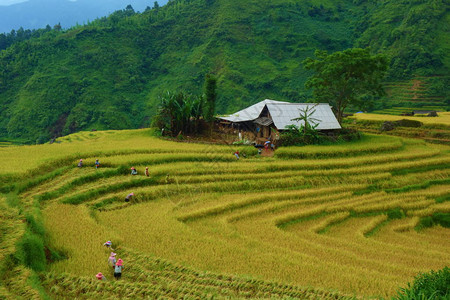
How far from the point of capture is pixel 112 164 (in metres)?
16.7

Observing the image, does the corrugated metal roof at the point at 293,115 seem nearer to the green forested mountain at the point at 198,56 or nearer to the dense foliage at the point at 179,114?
the dense foliage at the point at 179,114

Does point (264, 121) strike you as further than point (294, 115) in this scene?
Yes

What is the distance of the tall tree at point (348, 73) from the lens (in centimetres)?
2677

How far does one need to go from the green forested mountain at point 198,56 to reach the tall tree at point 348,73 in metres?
24.6

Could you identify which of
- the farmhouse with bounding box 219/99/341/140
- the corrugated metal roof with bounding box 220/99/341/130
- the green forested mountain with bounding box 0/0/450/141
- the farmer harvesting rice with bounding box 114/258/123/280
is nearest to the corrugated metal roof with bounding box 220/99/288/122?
the farmhouse with bounding box 219/99/341/140

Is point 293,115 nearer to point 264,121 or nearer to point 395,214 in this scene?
point 264,121

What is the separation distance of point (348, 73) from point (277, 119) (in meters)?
8.89

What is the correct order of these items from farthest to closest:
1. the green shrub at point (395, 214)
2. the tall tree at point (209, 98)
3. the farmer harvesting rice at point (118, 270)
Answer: the tall tree at point (209, 98)
the green shrub at point (395, 214)
the farmer harvesting rice at point (118, 270)

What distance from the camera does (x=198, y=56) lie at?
69500 millimetres

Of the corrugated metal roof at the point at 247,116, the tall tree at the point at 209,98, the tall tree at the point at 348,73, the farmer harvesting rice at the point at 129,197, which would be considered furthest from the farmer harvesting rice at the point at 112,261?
the tall tree at the point at 348,73

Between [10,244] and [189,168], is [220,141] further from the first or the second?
[10,244]

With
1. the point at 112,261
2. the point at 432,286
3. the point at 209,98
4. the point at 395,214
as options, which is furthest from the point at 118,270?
the point at 209,98

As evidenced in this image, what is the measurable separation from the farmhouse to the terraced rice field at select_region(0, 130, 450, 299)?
3.45 metres

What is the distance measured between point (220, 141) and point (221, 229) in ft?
45.6
